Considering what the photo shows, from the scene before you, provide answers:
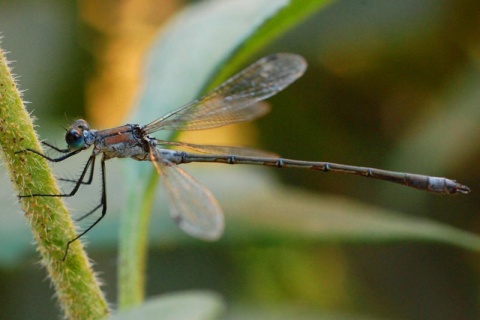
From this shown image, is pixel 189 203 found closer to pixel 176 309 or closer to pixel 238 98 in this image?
pixel 238 98

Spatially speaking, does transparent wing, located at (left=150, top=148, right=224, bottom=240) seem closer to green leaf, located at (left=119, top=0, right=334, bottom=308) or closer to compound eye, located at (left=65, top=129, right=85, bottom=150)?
green leaf, located at (left=119, top=0, right=334, bottom=308)

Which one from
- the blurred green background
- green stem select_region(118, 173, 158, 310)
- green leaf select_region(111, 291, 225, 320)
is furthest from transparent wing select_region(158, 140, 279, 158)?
green leaf select_region(111, 291, 225, 320)

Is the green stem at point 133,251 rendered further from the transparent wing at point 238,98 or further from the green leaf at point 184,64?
the transparent wing at point 238,98

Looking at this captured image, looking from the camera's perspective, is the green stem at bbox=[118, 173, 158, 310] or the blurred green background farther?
the blurred green background

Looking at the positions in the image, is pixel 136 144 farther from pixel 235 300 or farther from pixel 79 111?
pixel 79 111

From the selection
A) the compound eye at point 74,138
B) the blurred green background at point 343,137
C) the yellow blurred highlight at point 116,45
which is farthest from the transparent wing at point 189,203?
the yellow blurred highlight at point 116,45

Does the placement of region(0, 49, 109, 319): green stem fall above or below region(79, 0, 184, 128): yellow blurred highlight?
below

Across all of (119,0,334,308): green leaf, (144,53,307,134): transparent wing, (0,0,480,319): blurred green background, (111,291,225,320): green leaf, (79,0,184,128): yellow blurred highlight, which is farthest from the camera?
(79,0,184,128): yellow blurred highlight
